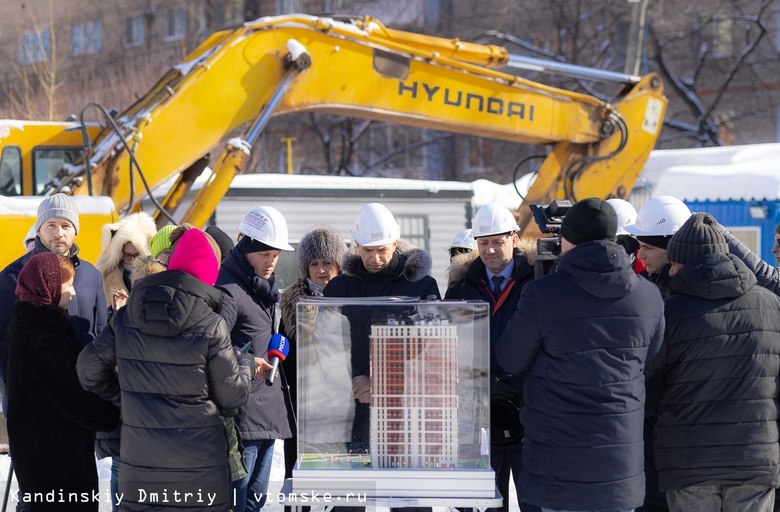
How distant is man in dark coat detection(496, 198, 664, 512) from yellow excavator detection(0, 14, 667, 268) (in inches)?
175

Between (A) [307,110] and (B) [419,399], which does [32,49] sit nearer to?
(A) [307,110]

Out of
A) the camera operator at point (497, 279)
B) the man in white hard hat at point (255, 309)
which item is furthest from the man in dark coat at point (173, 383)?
the camera operator at point (497, 279)

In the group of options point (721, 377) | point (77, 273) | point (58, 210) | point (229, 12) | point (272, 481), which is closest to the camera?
point (721, 377)

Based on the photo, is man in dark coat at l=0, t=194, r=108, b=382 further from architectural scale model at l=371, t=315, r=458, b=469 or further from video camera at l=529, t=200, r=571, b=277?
video camera at l=529, t=200, r=571, b=277

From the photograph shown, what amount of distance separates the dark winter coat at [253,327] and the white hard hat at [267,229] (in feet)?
0.45

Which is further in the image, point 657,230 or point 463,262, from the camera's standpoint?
point 463,262

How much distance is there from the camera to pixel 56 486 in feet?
14.8

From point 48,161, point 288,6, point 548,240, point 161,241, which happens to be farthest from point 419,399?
point 288,6

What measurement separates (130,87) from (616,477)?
20.9 metres

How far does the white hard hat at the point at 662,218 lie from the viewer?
5.16m

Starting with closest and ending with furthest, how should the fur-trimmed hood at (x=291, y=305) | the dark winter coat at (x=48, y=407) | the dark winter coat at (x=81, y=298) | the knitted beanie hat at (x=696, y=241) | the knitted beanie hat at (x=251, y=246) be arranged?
the knitted beanie hat at (x=696, y=241), the dark winter coat at (x=48, y=407), the knitted beanie hat at (x=251, y=246), the dark winter coat at (x=81, y=298), the fur-trimmed hood at (x=291, y=305)

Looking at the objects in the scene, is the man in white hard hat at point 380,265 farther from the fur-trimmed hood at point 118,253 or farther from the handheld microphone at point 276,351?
the fur-trimmed hood at point 118,253

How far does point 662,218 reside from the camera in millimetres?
5199

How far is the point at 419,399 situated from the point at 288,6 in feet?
87.3
